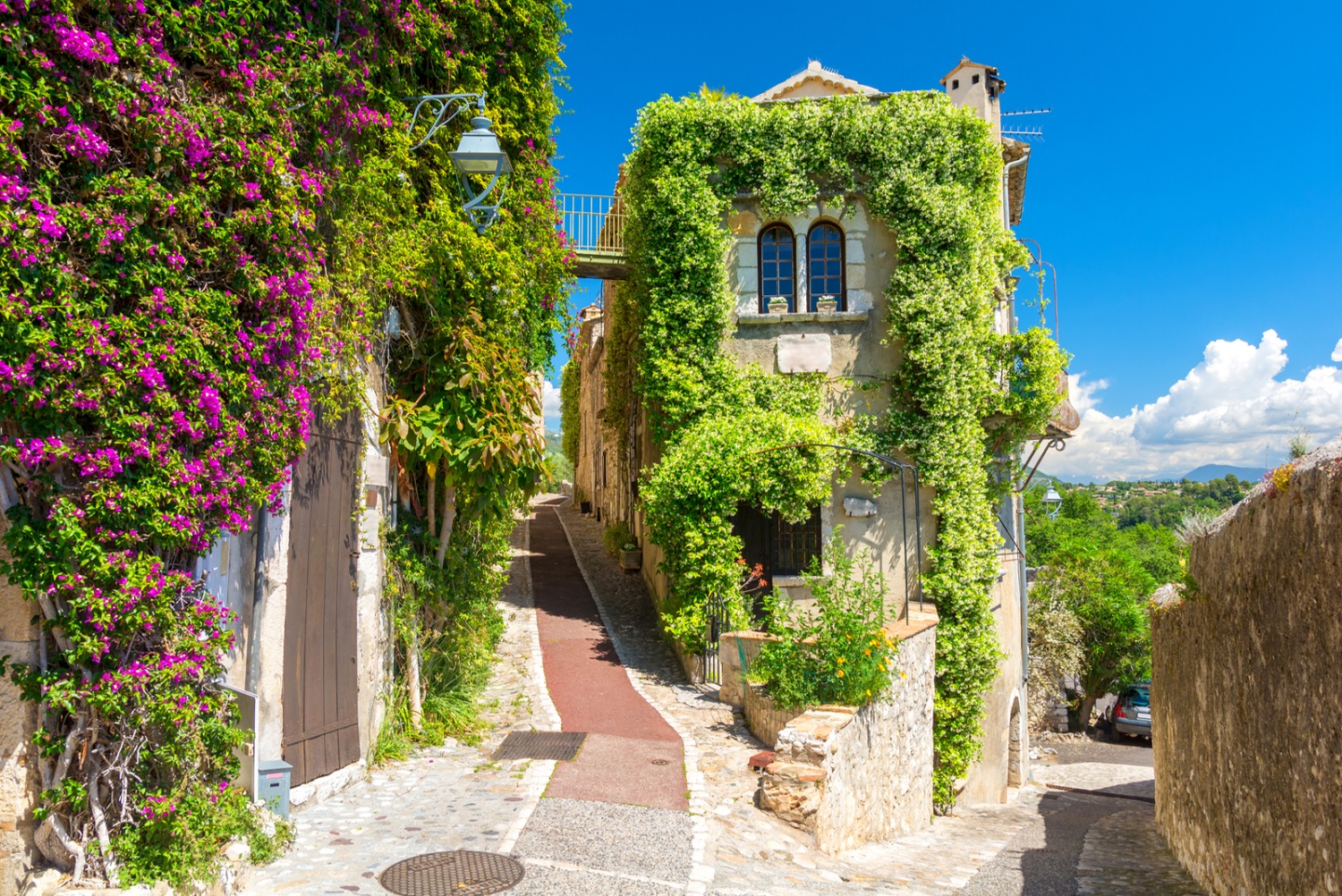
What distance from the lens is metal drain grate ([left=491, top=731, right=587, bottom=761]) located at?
25.5 ft

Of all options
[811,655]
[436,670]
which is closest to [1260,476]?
[811,655]

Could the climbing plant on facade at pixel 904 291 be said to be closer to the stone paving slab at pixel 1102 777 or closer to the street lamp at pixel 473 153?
the street lamp at pixel 473 153

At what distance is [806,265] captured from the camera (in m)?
13.3

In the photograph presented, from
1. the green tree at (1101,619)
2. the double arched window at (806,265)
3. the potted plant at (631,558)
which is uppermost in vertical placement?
the double arched window at (806,265)

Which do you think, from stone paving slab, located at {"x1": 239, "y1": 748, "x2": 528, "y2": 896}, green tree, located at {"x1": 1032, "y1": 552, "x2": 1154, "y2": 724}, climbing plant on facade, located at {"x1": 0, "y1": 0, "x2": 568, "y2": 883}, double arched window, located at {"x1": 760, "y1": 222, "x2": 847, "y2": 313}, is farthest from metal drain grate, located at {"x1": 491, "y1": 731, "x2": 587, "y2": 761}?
green tree, located at {"x1": 1032, "y1": 552, "x2": 1154, "y2": 724}

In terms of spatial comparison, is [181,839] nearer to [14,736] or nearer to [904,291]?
[14,736]

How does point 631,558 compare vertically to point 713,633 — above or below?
above

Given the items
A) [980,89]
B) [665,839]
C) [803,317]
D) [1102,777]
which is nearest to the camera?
[665,839]

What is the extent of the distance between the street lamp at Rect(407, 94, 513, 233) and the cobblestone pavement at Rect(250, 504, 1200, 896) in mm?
4895

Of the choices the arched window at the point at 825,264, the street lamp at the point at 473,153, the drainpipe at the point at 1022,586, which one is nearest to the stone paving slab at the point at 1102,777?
the drainpipe at the point at 1022,586

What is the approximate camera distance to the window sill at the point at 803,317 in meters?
13.0

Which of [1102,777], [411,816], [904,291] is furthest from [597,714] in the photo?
[1102,777]

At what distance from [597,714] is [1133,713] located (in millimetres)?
22385

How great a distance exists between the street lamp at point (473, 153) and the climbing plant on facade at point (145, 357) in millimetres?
1507
